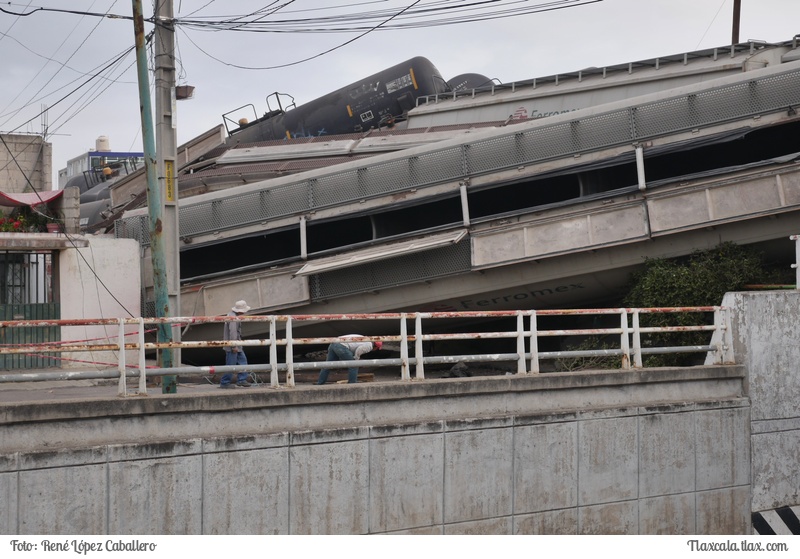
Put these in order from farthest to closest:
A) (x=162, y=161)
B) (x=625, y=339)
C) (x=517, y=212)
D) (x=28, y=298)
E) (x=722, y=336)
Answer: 1. (x=517, y=212)
2. (x=28, y=298)
3. (x=162, y=161)
4. (x=722, y=336)
5. (x=625, y=339)

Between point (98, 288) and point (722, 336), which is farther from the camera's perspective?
point (98, 288)

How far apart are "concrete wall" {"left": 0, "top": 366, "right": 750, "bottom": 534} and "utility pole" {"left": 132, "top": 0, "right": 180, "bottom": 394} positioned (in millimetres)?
3331

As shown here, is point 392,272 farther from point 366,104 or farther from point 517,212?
point 366,104

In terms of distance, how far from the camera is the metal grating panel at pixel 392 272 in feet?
64.0

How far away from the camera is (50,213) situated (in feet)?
63.0

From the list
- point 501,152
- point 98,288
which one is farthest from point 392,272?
point 98,288

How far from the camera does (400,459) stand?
10.2 metres

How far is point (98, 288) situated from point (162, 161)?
6000 millimetres

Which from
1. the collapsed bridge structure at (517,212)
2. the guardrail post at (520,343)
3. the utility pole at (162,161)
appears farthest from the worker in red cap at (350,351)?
the collapsed bridge structure at (517,212)

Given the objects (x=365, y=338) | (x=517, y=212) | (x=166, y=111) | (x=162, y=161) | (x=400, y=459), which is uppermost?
(x=166, y=111)

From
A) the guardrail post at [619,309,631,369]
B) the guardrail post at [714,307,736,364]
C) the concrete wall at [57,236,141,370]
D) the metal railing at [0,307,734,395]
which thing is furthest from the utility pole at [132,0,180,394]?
the guardrail post at [714,307,736,364]

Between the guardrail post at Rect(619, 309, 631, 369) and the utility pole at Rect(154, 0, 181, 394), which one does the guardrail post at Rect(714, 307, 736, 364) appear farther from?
the utility pole at Rect(154, 0, 181, 394)

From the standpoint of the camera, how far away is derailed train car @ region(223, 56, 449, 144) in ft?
106

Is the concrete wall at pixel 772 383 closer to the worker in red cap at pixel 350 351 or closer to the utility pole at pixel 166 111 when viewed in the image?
the worker in red cap at pixel 350 351
